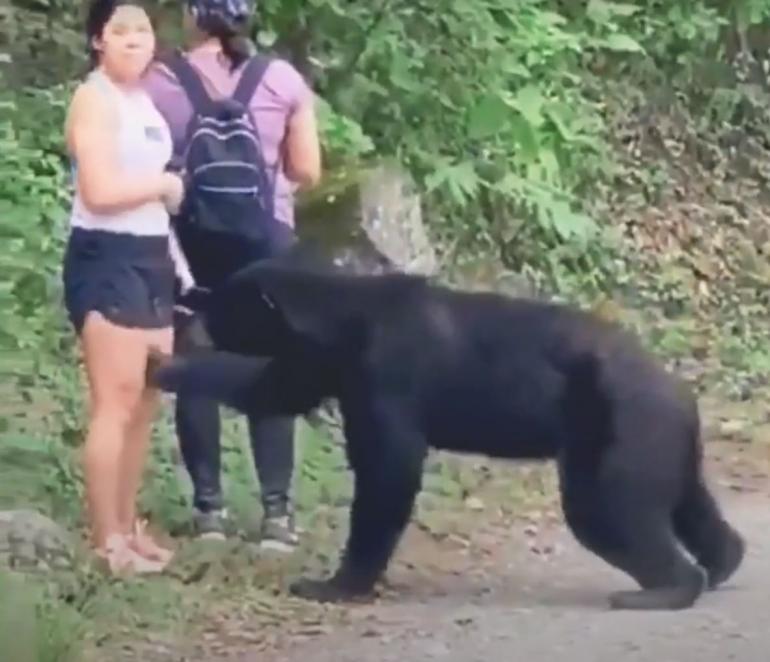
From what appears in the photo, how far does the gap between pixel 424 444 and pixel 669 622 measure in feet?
3.23

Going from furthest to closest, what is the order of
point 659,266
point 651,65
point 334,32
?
point 651,65 < point 659,266 < point 334,32

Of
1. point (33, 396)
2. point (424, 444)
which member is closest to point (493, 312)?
point (424, 444)

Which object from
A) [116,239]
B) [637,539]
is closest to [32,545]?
[116,239]

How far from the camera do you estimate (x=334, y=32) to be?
12.9 metres

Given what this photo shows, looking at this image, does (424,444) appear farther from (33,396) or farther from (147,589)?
(33,396)

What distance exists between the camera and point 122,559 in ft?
24.5

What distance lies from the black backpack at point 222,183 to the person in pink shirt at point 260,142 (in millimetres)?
32

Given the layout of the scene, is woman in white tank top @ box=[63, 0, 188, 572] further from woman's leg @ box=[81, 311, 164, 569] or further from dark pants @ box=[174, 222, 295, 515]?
dark pants @ box=[174, 222, 295, 515]

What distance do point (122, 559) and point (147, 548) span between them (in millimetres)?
225

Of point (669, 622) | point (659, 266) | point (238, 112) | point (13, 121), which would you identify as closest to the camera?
point (669, 622)

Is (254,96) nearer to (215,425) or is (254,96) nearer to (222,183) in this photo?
(222,183)

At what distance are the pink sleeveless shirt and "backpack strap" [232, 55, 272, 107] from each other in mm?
17

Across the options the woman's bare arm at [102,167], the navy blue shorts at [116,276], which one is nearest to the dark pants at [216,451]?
the navy blue shorts at [116,276]

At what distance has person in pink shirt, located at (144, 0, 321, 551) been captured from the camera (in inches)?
301
